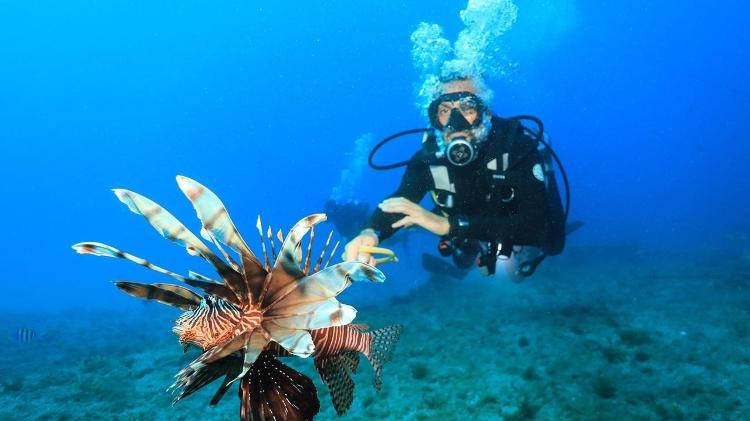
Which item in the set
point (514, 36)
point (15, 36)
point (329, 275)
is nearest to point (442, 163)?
point (329, 275)

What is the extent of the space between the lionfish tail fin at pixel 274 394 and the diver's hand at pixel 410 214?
2356 mm

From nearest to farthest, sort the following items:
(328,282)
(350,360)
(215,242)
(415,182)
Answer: (328,282)
(215,242)
(350,360)
(415,182)

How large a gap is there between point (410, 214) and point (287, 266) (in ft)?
8.49

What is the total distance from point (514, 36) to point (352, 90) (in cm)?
6288

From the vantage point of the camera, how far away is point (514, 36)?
316 ft

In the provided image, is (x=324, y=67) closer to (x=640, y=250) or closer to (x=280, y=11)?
(x=280, y=11)

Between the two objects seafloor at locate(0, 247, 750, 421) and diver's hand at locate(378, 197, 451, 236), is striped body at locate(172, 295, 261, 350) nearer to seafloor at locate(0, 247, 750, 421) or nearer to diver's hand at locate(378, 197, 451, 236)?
diver's hand at locate(378, 197, 451, 236)

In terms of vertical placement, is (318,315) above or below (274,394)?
above

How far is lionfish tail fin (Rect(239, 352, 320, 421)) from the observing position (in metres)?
1.44

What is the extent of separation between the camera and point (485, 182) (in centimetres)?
498

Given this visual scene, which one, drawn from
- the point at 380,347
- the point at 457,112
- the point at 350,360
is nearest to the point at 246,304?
the point at 350,360

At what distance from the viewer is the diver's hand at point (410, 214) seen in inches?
149

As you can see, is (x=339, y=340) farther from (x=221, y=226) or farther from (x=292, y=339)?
(x=221, y=226)

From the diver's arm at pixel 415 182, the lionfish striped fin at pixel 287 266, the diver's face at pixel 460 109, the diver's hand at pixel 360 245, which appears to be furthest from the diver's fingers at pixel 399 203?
the lionfish striped fin at pixel 287 266
